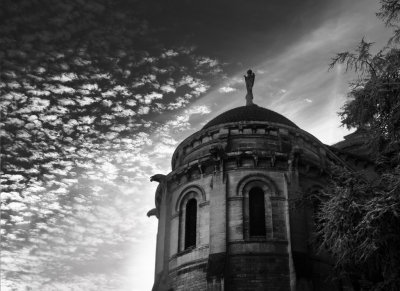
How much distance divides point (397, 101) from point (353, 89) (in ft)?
4.80

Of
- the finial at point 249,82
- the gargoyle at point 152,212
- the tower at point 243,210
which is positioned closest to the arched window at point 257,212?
the tower at point 243,210

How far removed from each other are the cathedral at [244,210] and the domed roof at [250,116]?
0.32 feet

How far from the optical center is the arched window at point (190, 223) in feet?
66.4

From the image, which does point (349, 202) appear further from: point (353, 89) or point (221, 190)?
point (221, 190)

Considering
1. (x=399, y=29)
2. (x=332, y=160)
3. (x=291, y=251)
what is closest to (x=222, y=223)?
(x=291, y=251)

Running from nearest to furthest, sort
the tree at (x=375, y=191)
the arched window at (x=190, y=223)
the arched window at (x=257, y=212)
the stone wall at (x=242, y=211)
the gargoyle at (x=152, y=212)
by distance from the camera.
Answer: the tree at (x=375, y=191) → the stone wall at (x=242, y=211) → the arched window at (x=257, y=212) → the arched window at (x=190, y=223) → the gargoyle at (x=152, y=212)

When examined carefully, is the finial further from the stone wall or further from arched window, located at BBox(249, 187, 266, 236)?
arched window, located at BBox(249, 187, 266, 236)

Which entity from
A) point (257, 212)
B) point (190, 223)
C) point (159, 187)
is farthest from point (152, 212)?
point (257, 212)

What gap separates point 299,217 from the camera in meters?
19.3

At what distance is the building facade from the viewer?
18062 mm

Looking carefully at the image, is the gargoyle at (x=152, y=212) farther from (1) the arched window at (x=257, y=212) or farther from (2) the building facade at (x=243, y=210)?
(1) the arched window at (x=257, y=212)

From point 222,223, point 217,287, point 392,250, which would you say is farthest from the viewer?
point 222,223

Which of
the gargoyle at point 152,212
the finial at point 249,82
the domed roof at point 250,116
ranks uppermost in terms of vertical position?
the finial at point 249,82

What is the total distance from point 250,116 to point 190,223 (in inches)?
234
